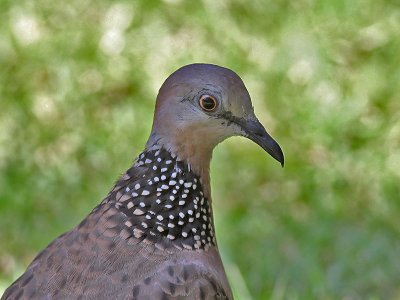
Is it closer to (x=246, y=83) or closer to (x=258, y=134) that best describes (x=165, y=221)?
(x=258, y=134)

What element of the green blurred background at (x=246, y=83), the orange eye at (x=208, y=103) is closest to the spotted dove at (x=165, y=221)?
the orange eye at (x=208, y=103)

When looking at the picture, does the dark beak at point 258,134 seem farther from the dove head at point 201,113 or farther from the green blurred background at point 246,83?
the green blurred background at point 246,83

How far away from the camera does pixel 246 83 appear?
20.7 ft

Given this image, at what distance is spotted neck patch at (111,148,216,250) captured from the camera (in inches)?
124

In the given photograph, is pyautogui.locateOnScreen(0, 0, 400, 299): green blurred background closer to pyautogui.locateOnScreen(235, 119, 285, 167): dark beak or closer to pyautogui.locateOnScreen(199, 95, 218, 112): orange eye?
pyautogui.locateOnScreen(235, 119, 285, 167): dark beak

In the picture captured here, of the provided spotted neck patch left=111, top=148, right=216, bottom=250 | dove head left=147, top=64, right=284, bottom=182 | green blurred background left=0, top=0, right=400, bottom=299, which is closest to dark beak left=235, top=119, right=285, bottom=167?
dove head left=147, top=64, right=284, bottom=182

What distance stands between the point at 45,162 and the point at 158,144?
10.7ft

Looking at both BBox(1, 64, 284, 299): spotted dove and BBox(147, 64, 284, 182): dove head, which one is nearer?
BBox(1, 64, 284, 299): spotted dove

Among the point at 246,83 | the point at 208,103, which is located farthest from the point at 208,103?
the point at 246,83

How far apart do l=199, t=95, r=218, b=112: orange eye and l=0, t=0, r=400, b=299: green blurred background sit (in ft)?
9.46

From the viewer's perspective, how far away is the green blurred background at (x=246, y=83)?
6.12 meters

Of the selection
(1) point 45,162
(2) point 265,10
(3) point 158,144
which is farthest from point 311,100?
(3) point 158,144

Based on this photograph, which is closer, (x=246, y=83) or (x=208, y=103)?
(x=208, y=103)

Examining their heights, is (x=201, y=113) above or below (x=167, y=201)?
above
